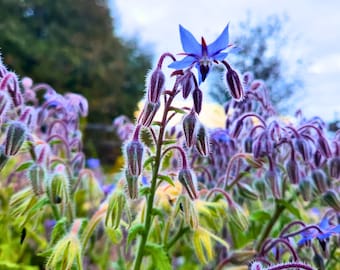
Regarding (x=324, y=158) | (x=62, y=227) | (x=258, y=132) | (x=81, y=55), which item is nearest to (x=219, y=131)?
(x=258, y=132)

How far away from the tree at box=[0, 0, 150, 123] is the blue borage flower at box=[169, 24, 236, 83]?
22.5 feet

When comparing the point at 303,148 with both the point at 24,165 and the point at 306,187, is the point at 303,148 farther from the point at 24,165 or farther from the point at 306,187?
the point at 24,165

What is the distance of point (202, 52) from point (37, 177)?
318mm

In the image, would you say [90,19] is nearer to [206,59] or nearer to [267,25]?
[267,25]

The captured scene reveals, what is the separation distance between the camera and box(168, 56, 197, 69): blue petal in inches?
20.6

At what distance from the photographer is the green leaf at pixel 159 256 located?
2.10ft

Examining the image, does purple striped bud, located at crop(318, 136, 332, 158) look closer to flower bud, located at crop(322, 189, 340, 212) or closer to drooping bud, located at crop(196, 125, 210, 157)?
flower bud, located at crop(322, 189, 340, 212)

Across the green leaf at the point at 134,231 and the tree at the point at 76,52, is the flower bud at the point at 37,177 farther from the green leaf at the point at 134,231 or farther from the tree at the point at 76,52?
the tree at the point at 76,52

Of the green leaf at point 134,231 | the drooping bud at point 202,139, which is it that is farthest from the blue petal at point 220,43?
the green leaf at point 134,231

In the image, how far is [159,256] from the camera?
2.13ft

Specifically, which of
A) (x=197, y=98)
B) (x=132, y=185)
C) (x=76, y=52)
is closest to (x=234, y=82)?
(x=197, y=98)

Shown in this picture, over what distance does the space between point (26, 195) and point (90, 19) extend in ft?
28.8

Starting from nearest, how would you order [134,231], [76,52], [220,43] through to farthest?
[220,43]
[134,231]
[76,52]

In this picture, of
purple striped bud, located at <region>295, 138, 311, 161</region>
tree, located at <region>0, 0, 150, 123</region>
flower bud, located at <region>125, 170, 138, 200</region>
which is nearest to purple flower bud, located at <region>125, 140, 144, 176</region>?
flower bud, located at <region>125, 170, 138, 200</region>
